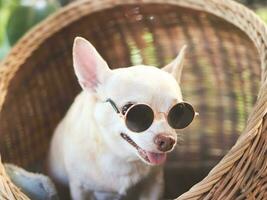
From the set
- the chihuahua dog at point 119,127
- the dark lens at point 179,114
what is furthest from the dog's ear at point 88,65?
the dark lens at point 179,114

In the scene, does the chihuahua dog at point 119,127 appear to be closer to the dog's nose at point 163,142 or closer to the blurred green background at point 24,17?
the dog's nose at point 163,142

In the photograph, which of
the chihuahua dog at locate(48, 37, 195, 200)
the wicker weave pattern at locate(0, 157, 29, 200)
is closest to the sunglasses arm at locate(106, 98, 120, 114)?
the chihuahua dog at locate(48, 37, 195, 200)

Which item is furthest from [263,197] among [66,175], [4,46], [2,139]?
[4,46]

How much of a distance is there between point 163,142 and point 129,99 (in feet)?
0.25

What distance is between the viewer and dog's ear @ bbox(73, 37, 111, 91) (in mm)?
837

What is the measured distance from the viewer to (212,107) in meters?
1.17

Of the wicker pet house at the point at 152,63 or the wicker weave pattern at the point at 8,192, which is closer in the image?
the wicker weave pattern at the point at 8,192

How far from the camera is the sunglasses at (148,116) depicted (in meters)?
0.76

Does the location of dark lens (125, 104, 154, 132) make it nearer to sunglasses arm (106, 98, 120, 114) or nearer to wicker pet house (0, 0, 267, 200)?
sunglasses arm (106, 98, 120, 114)

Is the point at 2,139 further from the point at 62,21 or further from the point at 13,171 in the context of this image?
the point at 62,21

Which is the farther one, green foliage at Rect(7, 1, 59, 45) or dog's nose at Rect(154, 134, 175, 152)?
green foliage at Rect(7, 1, 59, 45)

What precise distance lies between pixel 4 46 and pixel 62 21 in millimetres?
311

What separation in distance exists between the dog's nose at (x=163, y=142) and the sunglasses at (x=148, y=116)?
0.07 ft

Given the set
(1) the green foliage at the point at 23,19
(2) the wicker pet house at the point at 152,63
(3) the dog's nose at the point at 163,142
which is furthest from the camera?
(1) the green foliage at the point at 23,19
